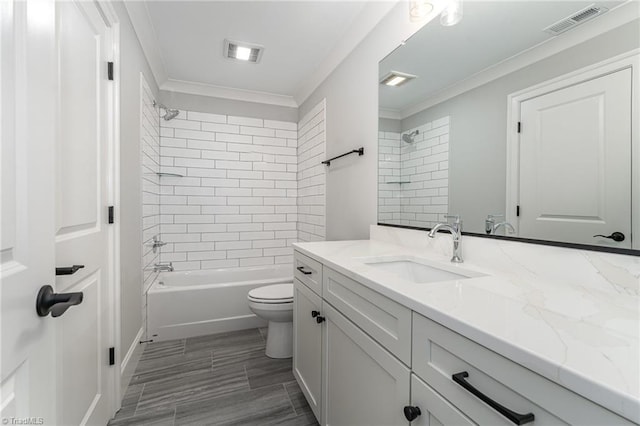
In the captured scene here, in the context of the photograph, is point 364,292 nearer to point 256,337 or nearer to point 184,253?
point 256,337

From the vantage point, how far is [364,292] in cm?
100

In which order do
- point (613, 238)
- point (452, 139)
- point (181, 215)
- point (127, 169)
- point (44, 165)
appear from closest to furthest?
point (44, 165) → point (613, 238) → point (452, 139) → point (127, 169) → point (181, 215)

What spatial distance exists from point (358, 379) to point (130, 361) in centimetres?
167

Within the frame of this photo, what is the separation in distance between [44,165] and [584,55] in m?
1.53

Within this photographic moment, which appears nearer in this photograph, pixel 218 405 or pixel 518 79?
pixel 518 79

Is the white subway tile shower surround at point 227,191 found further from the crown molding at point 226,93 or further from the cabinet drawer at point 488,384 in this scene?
the cabinet drawer at point 488,384

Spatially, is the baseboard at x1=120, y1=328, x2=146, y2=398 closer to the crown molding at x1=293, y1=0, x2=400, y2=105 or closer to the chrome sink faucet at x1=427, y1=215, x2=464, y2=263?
the chrome sink faucet at x1=427, y1=215, x2=464, y2=263

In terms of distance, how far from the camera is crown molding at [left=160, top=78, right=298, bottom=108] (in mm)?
3069

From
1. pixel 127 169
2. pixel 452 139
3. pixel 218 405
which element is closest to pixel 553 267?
pixel 452 139

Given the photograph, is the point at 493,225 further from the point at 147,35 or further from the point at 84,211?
the point at 147,35

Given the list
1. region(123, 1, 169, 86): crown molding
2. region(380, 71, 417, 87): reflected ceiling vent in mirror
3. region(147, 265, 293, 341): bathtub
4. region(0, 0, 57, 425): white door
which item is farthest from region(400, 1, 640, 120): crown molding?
region(147, 265, 293, 341): bathtub

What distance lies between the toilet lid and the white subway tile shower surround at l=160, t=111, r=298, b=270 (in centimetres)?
111

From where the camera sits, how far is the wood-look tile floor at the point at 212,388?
5.16 ft

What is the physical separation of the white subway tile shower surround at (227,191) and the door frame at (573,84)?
2.70m
